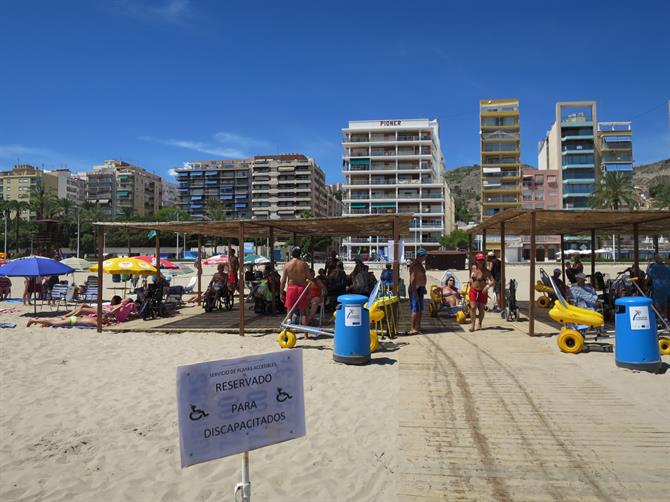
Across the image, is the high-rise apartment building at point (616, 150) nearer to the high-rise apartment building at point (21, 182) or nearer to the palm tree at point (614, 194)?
the palm tree at point (614, 194)

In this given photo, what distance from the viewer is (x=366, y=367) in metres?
6.47

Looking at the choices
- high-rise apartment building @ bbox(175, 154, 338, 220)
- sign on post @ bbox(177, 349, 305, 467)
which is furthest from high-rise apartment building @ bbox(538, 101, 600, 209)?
sign on post @ bbox(177, 349, 305, 467)

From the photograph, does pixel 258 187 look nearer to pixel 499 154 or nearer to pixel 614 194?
pixel 499 154

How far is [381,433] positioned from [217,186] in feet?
409

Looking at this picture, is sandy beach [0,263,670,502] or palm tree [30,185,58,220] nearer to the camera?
sandy beach [0,263,670,502]

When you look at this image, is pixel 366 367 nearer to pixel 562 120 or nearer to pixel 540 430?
pixel 540 430

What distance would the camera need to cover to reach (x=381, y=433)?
13.7ft

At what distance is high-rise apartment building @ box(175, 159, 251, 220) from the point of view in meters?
122

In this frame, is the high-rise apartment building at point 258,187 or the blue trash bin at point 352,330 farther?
the high-rise apartment building at point 258,187

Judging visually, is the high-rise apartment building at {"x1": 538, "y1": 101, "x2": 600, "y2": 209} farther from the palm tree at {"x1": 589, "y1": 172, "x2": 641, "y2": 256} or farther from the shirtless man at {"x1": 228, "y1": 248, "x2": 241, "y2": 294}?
the shirtless man at {"x1": 228, "y1": 248, "x2": 241, "y2": 294}

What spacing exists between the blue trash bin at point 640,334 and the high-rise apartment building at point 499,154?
64.3 m

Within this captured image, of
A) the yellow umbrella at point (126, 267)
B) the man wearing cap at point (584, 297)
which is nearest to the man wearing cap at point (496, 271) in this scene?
the man wearing cap at point (584, 297)

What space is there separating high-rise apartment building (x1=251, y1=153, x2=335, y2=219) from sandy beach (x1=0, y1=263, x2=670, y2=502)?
3972 inches

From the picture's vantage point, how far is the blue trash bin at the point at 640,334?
6027mm
